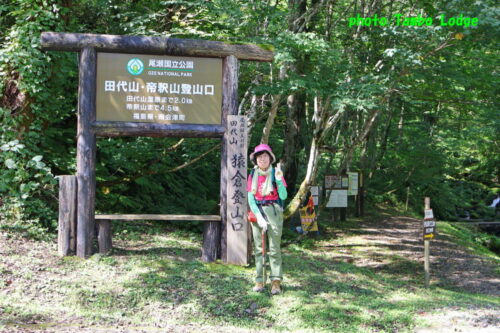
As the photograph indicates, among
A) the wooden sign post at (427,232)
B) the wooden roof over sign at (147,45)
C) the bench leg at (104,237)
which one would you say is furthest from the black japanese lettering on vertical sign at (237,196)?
the wooden sign post at (427,232)

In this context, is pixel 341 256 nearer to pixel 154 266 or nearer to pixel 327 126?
pixel 327 126

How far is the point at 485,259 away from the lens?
44.1 feet

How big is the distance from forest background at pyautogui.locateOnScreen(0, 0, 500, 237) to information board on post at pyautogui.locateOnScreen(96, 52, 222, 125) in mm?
1568

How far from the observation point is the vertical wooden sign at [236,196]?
24.2ft

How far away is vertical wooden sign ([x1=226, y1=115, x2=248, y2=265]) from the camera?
7.38m

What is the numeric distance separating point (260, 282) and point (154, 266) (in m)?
1.70

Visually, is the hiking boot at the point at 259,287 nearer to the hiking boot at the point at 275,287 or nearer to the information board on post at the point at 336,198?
the hiking boot at the point at 275,287

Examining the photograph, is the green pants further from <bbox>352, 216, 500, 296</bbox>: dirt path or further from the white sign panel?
the white sign panel

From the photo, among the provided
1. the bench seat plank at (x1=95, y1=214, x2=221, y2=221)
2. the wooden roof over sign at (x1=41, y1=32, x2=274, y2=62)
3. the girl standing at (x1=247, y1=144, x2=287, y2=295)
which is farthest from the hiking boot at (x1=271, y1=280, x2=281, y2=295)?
the wooden roof over sign at (x1=41, y1=32, x2=274, y2=62)

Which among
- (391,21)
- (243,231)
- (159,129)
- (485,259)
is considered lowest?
(485,259)

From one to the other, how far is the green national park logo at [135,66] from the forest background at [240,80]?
2.00 m

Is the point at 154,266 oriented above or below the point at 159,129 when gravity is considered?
below

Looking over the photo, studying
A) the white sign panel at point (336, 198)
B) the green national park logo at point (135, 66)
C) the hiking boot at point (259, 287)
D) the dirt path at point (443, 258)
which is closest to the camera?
the hiking boot at point (259, 287)

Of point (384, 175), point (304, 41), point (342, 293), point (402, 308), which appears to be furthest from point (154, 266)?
point (384, 175)
